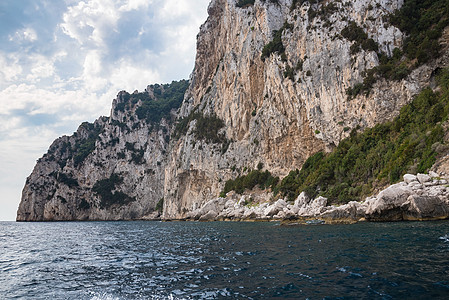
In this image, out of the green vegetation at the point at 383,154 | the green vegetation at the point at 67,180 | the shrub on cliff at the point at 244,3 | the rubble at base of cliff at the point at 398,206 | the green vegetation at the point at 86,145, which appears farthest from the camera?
the green vegetation at the point at 86,145

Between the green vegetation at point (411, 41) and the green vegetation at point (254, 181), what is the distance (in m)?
21.6

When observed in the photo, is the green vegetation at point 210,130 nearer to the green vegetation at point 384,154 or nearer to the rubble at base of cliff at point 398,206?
the green vegetation at point 384,154

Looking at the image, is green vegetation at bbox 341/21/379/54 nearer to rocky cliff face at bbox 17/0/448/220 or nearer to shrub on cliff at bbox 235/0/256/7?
rocky cliff face at bbox 17/0/448/220

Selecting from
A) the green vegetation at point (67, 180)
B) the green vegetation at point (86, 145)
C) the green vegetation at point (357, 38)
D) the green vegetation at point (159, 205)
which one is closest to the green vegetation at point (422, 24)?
the green vegetation at point (357, 38)

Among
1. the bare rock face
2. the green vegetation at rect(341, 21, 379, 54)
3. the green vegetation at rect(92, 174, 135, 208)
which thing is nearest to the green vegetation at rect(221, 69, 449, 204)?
the bare rock face

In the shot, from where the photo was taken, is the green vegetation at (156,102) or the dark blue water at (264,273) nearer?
the dark blue water at (264,273)

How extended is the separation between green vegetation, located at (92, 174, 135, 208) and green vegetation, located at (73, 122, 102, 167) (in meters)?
14.2

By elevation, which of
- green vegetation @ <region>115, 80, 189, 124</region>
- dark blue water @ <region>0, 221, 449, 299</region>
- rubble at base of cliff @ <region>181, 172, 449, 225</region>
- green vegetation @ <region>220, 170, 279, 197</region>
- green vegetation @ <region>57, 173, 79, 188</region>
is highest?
green vegetation @ <region>115, 80, 189, 124</region>

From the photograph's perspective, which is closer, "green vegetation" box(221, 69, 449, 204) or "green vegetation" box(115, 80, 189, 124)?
"green vegetation" box(221, 69, 449, 204)

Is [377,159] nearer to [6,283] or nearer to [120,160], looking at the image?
[6,283]

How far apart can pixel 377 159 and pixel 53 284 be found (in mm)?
33072

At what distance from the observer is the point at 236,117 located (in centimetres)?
7038

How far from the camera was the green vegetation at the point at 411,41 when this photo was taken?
112ft

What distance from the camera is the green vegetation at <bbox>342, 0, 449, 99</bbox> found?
34.2 meters
